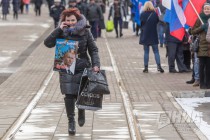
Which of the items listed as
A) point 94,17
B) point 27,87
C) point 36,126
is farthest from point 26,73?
point 94,17

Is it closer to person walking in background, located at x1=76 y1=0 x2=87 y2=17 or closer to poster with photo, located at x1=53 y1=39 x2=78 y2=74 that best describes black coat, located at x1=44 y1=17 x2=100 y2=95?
poster with photo, located at x1=53 y1=39 x2=78 y2=74

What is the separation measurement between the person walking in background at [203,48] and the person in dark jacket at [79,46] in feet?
15.8

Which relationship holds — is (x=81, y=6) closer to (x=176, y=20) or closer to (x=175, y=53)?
(x=175, y=53)

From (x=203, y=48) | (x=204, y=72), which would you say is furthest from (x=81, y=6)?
(x=203, y=48)

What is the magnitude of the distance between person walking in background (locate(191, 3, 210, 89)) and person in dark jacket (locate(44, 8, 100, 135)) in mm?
4802

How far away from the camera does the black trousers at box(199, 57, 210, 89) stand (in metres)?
14.3

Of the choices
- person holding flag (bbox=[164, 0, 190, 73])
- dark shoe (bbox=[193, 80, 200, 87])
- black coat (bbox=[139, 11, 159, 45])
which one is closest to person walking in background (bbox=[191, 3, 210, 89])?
dark shoe (bbox=[193, 80, 200, 87])

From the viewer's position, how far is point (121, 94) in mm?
13688

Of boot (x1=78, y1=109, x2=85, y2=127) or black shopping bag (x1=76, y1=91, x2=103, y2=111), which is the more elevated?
black shopping bag (x1=76, y1=91, x2=103, y2=111)

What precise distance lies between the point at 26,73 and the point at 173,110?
6909mm

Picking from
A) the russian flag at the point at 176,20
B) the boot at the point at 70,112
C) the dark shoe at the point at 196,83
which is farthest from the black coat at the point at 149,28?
the boot at the point at 70,112

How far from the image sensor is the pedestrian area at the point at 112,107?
958 cm

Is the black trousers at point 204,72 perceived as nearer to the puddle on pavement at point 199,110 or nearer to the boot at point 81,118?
the puddle on pavement at point 199,110

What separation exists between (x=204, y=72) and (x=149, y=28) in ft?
12.8
